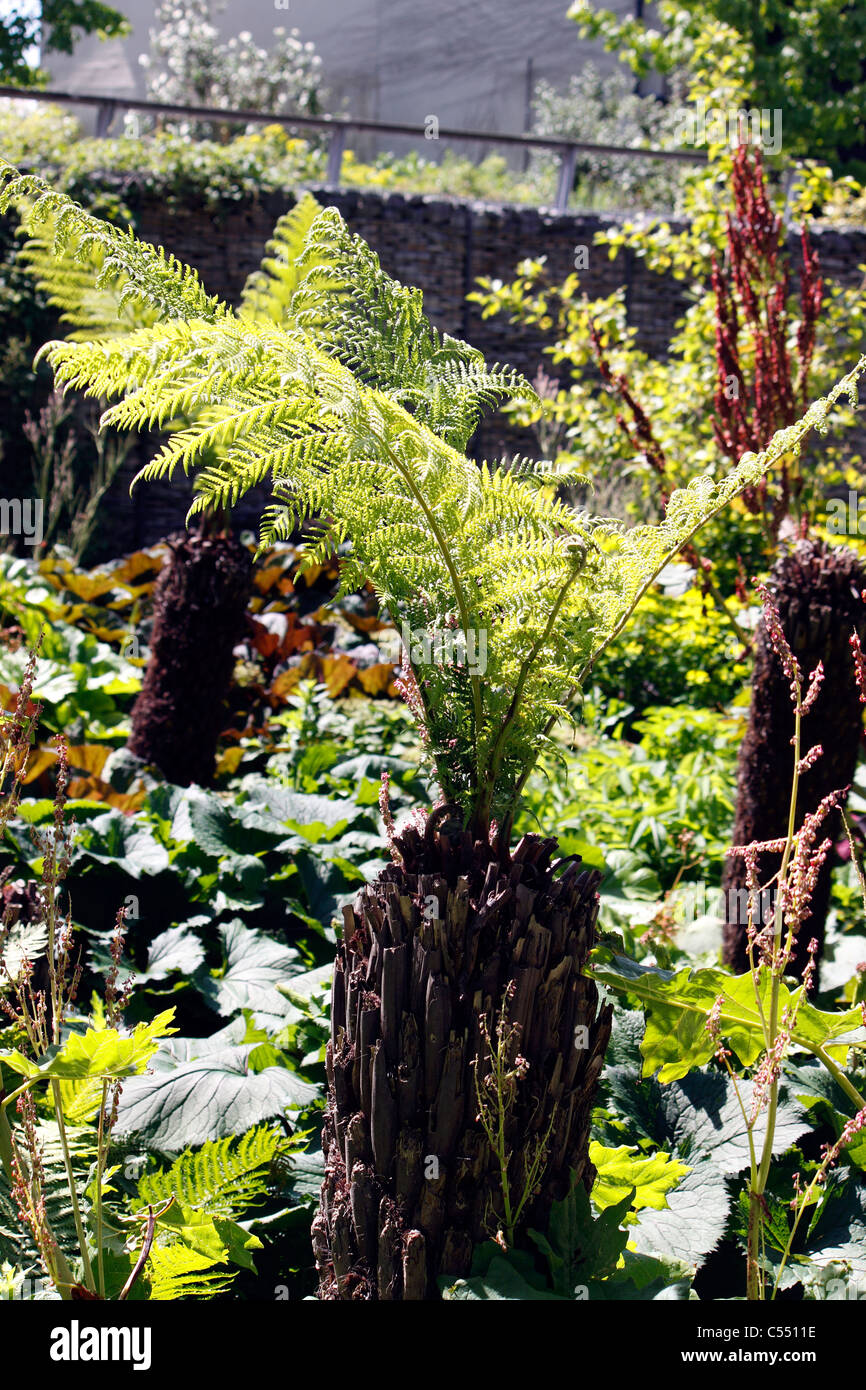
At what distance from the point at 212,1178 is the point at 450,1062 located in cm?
53

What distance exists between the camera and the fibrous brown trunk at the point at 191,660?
4.37 m

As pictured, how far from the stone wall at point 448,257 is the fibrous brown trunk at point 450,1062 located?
8674 mm

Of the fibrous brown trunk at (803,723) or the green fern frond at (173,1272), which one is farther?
the fibrous brown trunk at (803,723)

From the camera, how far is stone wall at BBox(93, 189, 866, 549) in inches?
393

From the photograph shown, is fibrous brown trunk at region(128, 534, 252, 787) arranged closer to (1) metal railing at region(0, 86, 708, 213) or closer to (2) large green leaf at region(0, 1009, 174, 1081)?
(2) large green leaf at region(0, 1009, 174, 1081)

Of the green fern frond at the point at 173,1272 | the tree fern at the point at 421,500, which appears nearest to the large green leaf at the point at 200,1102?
A: the green fern frond at the point at 173,1272

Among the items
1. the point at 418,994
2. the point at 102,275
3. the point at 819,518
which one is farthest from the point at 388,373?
the point at 819,518

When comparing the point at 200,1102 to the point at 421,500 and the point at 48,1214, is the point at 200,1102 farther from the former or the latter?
the point at 421,500

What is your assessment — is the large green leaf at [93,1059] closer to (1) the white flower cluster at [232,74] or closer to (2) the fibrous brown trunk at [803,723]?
(2) the fibrous brown trunk at [803,723]

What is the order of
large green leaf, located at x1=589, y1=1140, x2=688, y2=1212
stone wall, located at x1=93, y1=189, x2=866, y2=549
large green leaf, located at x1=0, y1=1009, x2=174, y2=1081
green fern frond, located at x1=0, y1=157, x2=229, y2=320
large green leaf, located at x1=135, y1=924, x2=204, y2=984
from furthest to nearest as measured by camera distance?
1. stone wall, located at x1=93, y1=189, x2=866, y2=549
2. large green leaf, located at x1=135, y1=924, x2=204, y2=984
3. large green leaf, located at x1=589, y1=1140, x2=688, y2=1212
4. green fern frond, located at x1=0, y1=157, x2=229, y2=320
5. large green leaf, located at x1=0, y1=1009, x2=174, y2=1081

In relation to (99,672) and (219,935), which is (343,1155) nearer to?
(219,935)

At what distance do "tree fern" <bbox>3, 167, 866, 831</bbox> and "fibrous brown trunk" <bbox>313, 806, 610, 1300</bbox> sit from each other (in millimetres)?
177

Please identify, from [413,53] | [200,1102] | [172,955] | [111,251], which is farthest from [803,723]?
[413,53]

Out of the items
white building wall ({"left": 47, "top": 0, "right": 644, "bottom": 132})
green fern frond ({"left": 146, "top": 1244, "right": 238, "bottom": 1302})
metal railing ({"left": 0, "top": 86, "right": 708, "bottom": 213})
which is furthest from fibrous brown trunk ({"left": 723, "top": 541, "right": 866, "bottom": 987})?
white building wall ({"left": 47, "top": 0, "right": 644, "bottom": 132})
